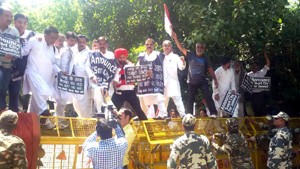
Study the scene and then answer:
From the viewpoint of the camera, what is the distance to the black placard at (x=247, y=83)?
9523 mm

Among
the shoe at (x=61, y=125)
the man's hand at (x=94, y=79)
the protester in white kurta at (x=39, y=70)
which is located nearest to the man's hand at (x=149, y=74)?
the man's hand at (x=94, y=79)

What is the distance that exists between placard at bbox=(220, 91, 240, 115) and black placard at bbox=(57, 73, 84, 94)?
322 centimetres

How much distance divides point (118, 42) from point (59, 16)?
21707 mm

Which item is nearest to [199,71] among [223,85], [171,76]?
[171,76]

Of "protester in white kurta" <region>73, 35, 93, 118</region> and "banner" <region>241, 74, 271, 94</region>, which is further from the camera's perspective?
"banner" <region>241, 74, 271, 94</region>

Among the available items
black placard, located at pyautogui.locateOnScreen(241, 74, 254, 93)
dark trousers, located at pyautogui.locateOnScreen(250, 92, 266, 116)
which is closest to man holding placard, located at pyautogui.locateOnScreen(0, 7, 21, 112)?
black placard, located at pyautogui.locateOnScreen(241, 74, 254, 93)

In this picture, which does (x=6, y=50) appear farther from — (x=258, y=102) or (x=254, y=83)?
(x=258, y=102)

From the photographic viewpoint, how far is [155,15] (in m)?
12.1

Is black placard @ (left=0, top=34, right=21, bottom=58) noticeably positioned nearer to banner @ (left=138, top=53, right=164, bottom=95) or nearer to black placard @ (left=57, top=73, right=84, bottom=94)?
black placard @ (left=57, top=73, right=84, bottom=94)

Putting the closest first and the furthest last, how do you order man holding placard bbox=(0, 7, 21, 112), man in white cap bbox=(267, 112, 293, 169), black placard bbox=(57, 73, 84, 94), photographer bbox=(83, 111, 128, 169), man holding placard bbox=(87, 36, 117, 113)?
photographer bbox=(83, 111, 128, 169)
man holding placard bbox=(0, 7, 21, 112)
black placard bbox=(57, 73, 84, 94)
man holding placard bbox=(87, 36, 117, 113)
man in white cap bbox=(267, 112, 293, 169)

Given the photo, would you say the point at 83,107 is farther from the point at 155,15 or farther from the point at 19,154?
the point at 155,15

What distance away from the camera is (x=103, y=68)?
7633 mm

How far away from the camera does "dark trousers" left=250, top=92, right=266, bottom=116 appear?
396 inches

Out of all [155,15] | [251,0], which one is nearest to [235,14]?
[251,0]
